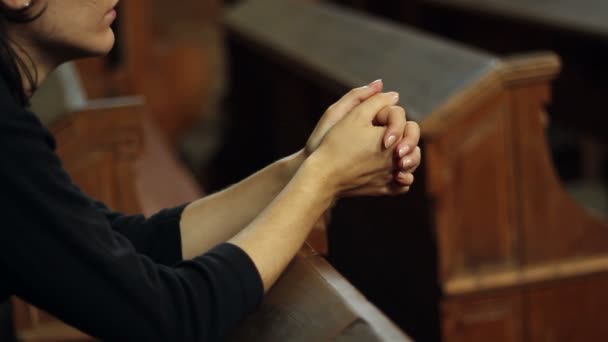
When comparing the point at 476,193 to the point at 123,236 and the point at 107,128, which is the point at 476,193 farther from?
the point at 123,236

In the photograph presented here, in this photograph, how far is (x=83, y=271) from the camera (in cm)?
114

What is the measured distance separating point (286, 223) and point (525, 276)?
1416mm

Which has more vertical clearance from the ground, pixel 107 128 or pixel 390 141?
pixel 390 141

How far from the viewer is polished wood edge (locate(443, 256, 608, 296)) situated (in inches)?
99.9

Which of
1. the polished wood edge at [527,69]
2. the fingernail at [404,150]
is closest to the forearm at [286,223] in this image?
the fingernail at [404,150]

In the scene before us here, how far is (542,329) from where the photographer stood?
263 centimetres

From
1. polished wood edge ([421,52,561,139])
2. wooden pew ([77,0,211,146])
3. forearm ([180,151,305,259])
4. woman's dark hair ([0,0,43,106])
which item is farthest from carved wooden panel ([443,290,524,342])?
wooden pew ([77,0,211,146])

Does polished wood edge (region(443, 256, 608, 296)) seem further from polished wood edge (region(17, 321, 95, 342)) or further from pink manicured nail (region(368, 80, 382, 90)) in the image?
pink manicured nail (region(368, 80, 382, 90))

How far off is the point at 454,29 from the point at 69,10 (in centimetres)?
403

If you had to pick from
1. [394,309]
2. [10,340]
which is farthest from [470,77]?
[10,340]

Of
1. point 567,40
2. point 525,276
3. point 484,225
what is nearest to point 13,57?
point 484,225

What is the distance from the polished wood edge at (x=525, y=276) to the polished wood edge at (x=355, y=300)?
1199 millimetres

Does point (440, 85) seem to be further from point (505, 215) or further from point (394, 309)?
point (394, 309)

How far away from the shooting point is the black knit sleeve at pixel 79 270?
3.66ft
